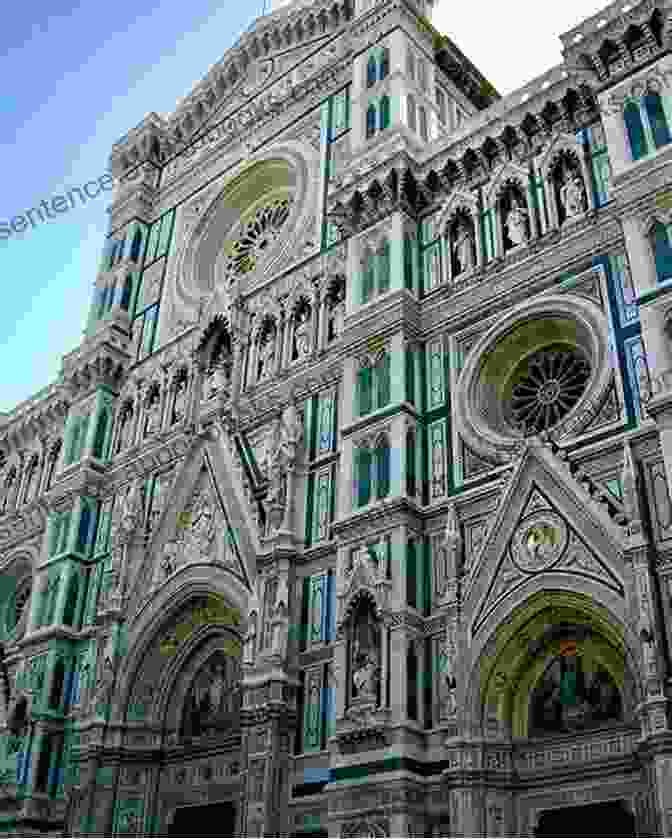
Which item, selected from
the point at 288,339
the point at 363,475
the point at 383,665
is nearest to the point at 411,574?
the point at 383,665

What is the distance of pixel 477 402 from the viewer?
18531 millimetres

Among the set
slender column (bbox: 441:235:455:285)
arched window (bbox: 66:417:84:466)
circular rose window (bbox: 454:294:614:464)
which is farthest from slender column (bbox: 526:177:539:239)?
arched window (bbox: 66:417:84:466)

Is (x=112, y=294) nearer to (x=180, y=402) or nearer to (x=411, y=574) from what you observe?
(x=180, y=402)

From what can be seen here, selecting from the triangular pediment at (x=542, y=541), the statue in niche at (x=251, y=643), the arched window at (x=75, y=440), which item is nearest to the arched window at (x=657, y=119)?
the triangular pediment at (x=542, y=541)

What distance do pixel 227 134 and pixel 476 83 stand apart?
7.86 meters

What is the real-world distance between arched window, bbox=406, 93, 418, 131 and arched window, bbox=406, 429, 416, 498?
8651mm

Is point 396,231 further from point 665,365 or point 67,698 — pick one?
point 67,698

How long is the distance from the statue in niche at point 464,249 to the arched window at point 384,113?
4074 millimetres

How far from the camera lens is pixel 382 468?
18.7 m

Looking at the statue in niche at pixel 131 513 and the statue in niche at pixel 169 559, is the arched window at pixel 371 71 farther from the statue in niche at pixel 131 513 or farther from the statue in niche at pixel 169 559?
the statue in niche at pixel 169 559

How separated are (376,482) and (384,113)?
1002cm

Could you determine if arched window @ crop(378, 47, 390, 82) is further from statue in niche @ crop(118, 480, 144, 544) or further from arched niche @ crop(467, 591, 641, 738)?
arched niche @ crop(467, 591, 641, 738)

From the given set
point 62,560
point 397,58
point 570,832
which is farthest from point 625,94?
point 62,560

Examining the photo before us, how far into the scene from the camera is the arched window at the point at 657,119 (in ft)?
56.7
